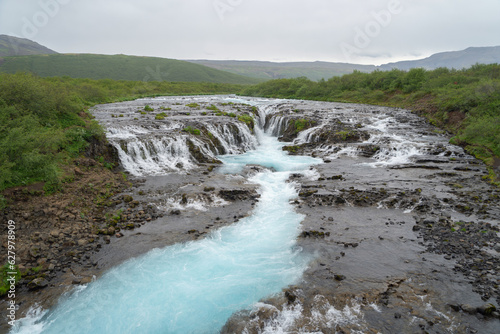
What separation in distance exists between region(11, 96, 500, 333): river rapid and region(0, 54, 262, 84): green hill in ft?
488

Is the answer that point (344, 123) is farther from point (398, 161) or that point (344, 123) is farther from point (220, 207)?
point (220, 207)

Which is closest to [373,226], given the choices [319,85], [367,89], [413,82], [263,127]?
[263,127]

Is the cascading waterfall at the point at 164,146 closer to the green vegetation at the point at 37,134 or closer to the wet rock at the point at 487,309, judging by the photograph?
the green vegetation at the point at 37,134

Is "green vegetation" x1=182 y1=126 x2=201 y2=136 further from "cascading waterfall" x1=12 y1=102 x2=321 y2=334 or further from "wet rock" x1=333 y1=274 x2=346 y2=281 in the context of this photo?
"wet rock" x1=333 y1=274 x2=346 y2=281

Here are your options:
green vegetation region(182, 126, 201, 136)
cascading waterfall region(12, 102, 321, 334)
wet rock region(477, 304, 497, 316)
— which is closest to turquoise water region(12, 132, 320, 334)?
cascading waterfall region(12, 102, 321, 334)

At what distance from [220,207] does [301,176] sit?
7112mm

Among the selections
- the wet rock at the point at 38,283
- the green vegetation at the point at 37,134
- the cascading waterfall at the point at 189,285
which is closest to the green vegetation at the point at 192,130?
the green vegetation at the point at 37,134

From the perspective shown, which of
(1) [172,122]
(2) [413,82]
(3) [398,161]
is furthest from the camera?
(2) [413,82]

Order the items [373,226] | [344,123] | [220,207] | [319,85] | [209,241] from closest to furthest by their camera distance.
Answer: [209,241]
[373,226]
[220,207]
[344,123]
[319,85]

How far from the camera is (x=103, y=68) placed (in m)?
160

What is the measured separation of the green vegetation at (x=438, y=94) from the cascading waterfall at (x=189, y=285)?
19208mm

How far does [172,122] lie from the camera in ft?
94.8

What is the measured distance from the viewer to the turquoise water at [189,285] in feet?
25.9

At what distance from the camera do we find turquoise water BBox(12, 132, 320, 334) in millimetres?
7895
